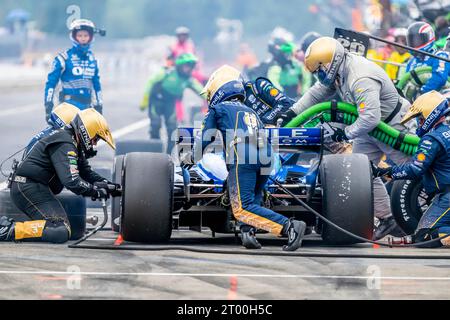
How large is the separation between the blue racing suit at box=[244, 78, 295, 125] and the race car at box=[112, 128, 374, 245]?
3.46 ft

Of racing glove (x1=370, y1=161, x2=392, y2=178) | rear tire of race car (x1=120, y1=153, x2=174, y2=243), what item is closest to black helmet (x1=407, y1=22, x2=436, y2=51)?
racing glove (x1=370, y1=161, x2=392, y2=178)

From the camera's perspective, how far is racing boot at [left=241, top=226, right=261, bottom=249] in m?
10.7

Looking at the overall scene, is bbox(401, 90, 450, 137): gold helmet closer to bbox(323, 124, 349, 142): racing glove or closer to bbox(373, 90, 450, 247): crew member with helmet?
bbox(373, 90, 450, 247): crew member with helmet

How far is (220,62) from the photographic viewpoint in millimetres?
66250

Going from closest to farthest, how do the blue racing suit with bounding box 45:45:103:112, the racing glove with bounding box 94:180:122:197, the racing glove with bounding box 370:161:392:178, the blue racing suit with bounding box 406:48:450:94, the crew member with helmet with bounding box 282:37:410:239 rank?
1. the racing glove with bounding box 94:180:122:197
2. the racing glove with bounding box 370:161:392:178
3. the crew member with helmet with bounding box 282:37:410:239
4. the blue racing suit with bounding box 406:48:450:94
5. the blue racing suit with bounding box 45:45:103:112

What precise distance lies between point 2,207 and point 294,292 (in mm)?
4126

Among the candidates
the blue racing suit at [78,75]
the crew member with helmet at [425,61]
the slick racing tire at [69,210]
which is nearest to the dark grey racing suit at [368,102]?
the slick racing tire at [69,210]

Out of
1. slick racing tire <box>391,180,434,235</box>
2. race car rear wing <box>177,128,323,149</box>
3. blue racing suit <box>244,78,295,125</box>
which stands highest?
blue racing suit <box>244,78,295,125</box>

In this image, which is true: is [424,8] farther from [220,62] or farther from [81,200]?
[220,62]

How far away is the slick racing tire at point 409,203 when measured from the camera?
11.9 meters

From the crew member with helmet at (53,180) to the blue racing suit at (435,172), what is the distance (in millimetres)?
2609

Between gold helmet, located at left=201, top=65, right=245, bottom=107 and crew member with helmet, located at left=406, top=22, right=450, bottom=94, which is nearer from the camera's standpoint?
gold helmet, located at left=201, top=65, right=245, bottom=107

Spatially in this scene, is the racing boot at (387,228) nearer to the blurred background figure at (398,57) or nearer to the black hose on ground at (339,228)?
the black hose on ground at (339,228)

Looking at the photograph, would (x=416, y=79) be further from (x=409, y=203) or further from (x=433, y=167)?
(x=433, y=167)
